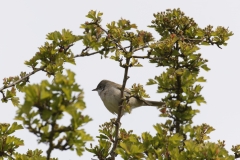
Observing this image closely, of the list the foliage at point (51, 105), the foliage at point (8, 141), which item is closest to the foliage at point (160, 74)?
the foliage at point (8, 141)

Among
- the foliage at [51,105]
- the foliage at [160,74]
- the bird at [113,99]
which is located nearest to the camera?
the foliage at [51,105]

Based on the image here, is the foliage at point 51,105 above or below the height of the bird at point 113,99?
below

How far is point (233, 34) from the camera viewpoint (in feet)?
17.7

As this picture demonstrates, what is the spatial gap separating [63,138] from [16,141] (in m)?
2.26

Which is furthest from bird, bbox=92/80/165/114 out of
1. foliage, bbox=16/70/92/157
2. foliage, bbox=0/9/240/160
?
foliage, bbox=16/70/92/157

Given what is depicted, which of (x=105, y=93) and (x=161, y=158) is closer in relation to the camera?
(x=161, y=158)

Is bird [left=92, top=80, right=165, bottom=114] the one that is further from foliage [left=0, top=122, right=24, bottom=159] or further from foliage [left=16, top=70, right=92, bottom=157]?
foliage [left=16, top=70, right=92, bottom=157]

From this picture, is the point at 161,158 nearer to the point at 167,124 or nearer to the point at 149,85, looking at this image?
the point at 167,124

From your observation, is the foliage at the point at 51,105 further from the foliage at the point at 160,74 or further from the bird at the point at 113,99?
the bird at the point at 113,99

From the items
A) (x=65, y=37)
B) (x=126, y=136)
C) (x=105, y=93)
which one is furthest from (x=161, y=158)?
(x=105, y=93)

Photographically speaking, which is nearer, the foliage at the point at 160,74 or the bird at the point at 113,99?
the foliage at the point at 160,74

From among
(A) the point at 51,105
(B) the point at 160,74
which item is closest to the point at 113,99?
(B) the point at 160,74

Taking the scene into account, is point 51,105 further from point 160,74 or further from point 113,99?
point 113,99

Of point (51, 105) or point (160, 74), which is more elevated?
point (160, 74)
